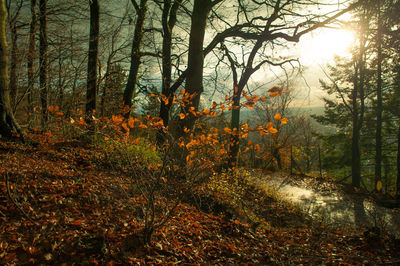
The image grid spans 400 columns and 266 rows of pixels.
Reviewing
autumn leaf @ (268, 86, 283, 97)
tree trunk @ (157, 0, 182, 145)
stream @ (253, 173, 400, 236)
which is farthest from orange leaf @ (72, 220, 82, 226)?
tree trunk @ (157, 0, 182, 145)

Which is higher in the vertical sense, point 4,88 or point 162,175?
point 4,88

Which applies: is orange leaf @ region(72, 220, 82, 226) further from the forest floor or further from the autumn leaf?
the autumn leaf

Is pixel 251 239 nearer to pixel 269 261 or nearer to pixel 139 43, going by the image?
pixel 269 261

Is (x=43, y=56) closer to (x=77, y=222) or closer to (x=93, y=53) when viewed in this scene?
(x=93, y=53)

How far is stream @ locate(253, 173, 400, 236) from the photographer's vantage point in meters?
5.81

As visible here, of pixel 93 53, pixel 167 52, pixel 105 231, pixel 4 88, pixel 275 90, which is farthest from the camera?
pixel 167 52

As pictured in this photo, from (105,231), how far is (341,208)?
7.67m

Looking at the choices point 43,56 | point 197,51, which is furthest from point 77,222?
point 43,56

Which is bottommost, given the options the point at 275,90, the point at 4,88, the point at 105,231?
the point at 105,231

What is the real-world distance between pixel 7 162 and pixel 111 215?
7.82ft

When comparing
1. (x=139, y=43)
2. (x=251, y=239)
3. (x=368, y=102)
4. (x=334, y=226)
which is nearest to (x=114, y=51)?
(x=139, y=43)

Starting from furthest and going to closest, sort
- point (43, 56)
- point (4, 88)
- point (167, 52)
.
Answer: point (167, 52), point (43, 56), point (4, 88)

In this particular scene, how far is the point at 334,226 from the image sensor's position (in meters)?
5.57

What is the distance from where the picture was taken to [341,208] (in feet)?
24.0
